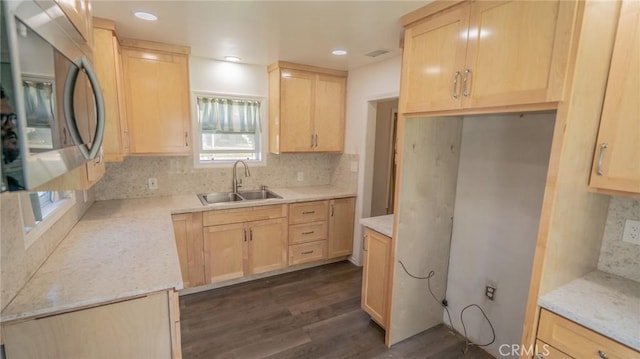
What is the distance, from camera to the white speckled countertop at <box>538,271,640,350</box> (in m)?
1.14

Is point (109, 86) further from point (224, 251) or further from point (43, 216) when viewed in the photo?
point (224, 251)

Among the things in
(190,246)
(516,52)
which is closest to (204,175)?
(190,246)

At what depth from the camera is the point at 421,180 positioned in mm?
2143

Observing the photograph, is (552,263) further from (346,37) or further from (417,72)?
(346,37)

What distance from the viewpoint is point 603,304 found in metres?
1.29

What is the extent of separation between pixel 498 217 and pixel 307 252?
205cm

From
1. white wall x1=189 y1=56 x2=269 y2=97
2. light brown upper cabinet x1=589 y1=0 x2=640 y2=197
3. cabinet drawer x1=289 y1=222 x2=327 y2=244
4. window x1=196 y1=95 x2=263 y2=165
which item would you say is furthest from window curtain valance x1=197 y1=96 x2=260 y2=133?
light brown upper cabinet x1=589 y1=0 x2=640 y2=197

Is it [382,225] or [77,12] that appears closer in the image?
[77,12]

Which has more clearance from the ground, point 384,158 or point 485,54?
point 485,54

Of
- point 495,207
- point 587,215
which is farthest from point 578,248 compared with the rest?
point 495,207

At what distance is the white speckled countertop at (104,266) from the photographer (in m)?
1.19

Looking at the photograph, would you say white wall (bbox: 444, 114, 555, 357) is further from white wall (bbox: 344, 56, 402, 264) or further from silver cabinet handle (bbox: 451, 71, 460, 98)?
white wall (bbox: 344, 56, 402, 264)

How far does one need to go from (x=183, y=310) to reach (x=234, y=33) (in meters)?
2.44

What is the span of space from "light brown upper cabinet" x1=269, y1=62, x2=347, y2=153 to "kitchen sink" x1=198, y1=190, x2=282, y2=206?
0.54 m
